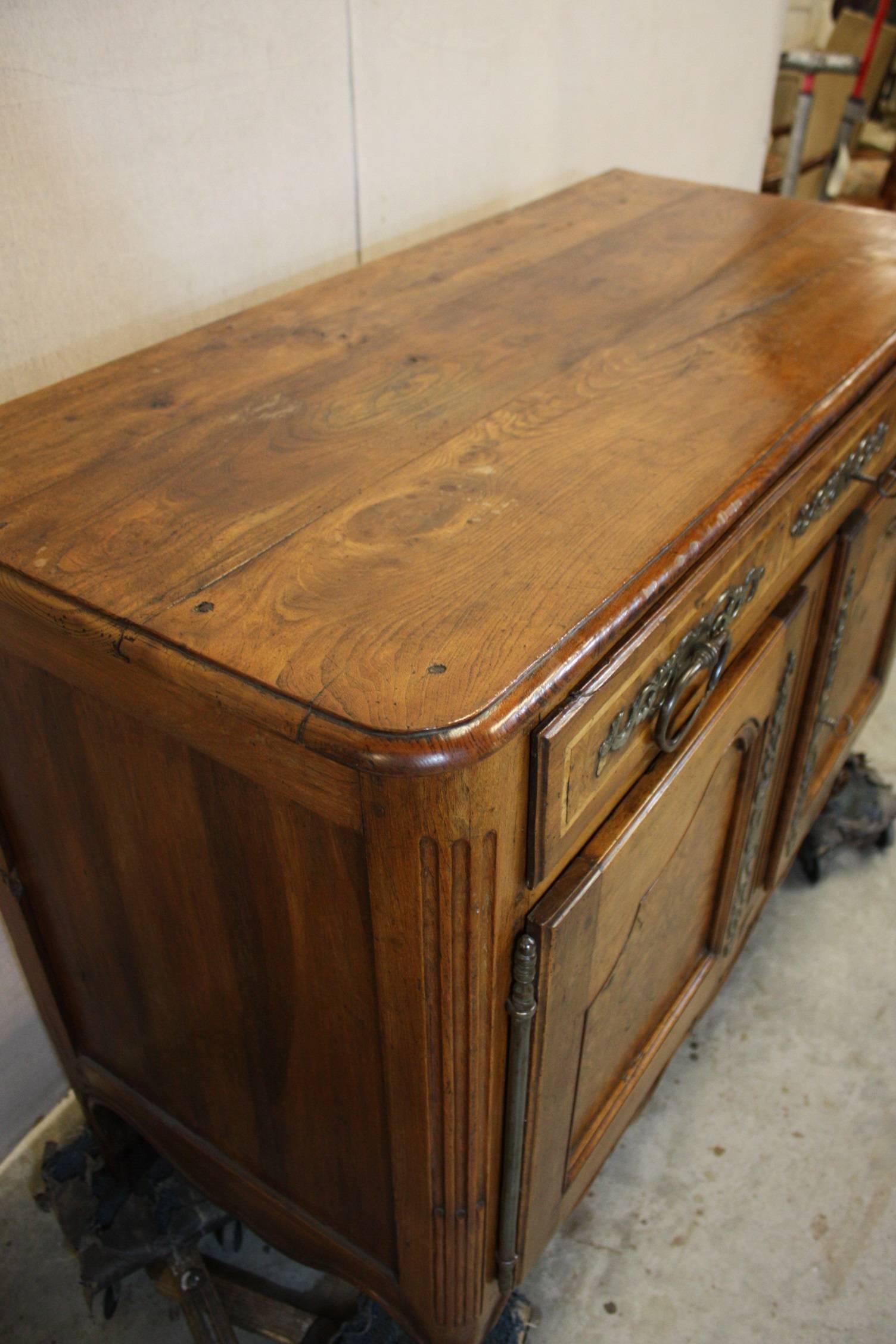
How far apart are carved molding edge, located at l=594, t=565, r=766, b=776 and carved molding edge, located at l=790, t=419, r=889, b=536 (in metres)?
0.09

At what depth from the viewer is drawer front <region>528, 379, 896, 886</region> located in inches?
25.8

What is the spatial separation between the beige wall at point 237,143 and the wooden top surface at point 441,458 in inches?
4.4

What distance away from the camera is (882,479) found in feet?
3.71

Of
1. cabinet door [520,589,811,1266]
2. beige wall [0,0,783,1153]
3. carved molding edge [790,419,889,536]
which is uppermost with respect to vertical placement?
beige wall [0,0,783,1153]

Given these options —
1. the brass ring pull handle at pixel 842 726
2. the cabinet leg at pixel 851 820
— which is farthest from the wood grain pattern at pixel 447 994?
the cabinet leg at pixel 851 820

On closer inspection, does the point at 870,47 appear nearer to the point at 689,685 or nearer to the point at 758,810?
the point at 758,810

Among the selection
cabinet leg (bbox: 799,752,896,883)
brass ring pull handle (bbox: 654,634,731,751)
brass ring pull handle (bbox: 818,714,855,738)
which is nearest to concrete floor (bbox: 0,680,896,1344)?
cabinet leg (bbox: 799,752,896,883)

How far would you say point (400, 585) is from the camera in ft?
2.19

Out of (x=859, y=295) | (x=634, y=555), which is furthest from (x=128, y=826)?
(x=859, y=295)

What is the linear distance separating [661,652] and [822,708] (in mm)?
627

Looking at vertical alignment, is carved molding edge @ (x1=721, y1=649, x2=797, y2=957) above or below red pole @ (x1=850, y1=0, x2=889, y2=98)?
below

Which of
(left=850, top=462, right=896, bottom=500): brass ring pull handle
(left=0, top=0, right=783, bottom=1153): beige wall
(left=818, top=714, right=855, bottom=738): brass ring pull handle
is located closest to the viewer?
(left=0, top=0, right=783, bottom=1153): beige wall

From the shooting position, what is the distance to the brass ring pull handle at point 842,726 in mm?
1379

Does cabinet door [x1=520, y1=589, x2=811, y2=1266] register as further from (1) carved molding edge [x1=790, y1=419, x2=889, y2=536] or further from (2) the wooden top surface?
(2) the wooden top surface
